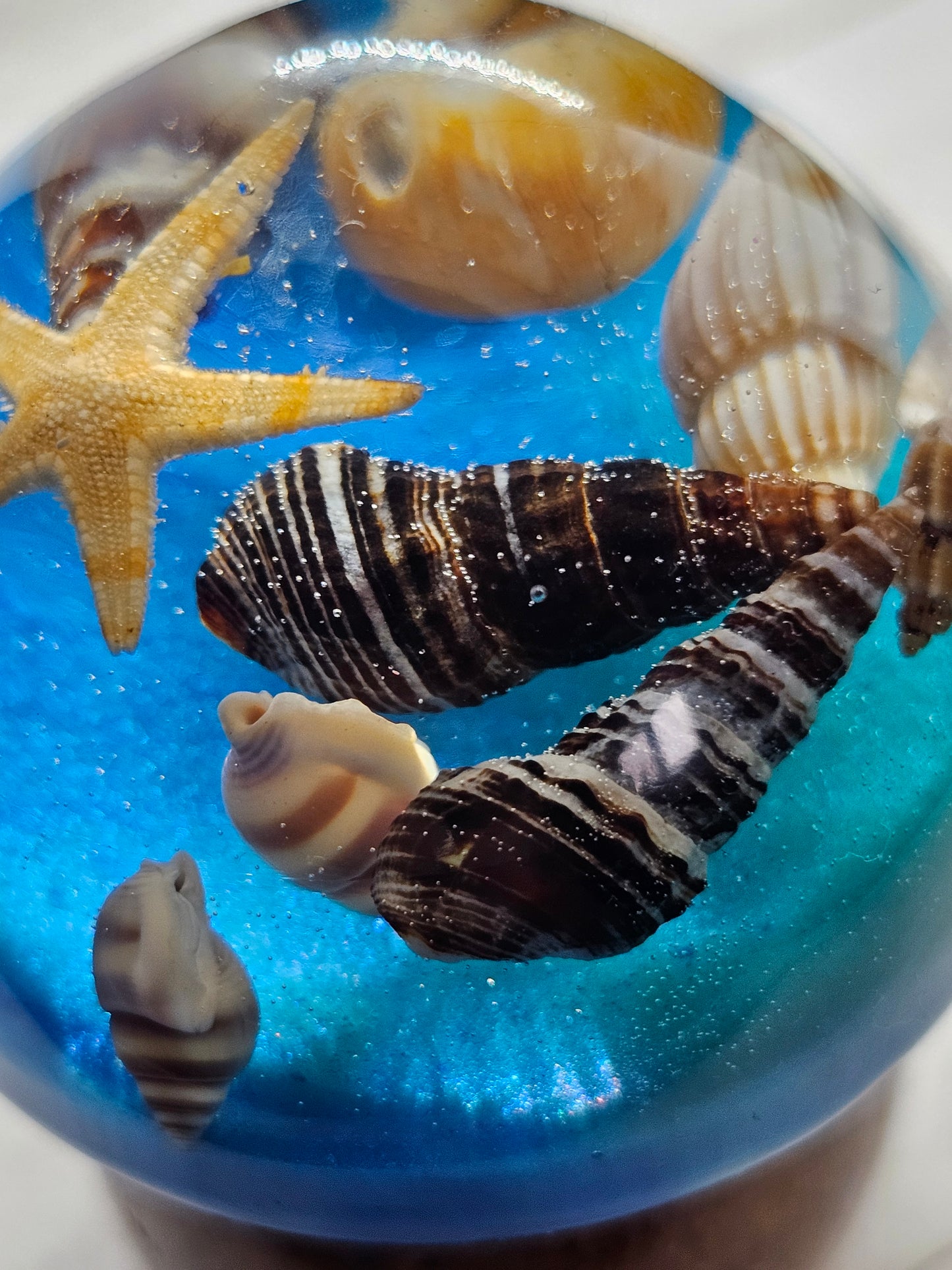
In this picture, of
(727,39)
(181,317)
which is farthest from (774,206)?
(727,39)

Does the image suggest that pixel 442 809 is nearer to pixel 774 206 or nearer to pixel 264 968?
pixel 264 968

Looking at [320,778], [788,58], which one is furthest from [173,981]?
[788,58]

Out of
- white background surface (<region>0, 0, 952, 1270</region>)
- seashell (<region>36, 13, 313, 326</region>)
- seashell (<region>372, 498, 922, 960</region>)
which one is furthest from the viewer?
white background surface (<region>0, 0, 952, 1270</region>)

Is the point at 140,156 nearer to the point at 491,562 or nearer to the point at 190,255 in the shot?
the point at 190,255

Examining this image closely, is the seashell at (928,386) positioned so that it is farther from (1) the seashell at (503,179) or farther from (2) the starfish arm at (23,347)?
(2) the starfish arm at (23,347)

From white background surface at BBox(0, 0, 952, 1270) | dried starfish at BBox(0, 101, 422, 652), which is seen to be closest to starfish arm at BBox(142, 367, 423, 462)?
dried starfish at BBox(0, 101, 422, 652)

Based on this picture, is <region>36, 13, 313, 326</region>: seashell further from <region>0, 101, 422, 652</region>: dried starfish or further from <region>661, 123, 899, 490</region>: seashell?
<region>661, 123, 899, 490</region>: seashell
